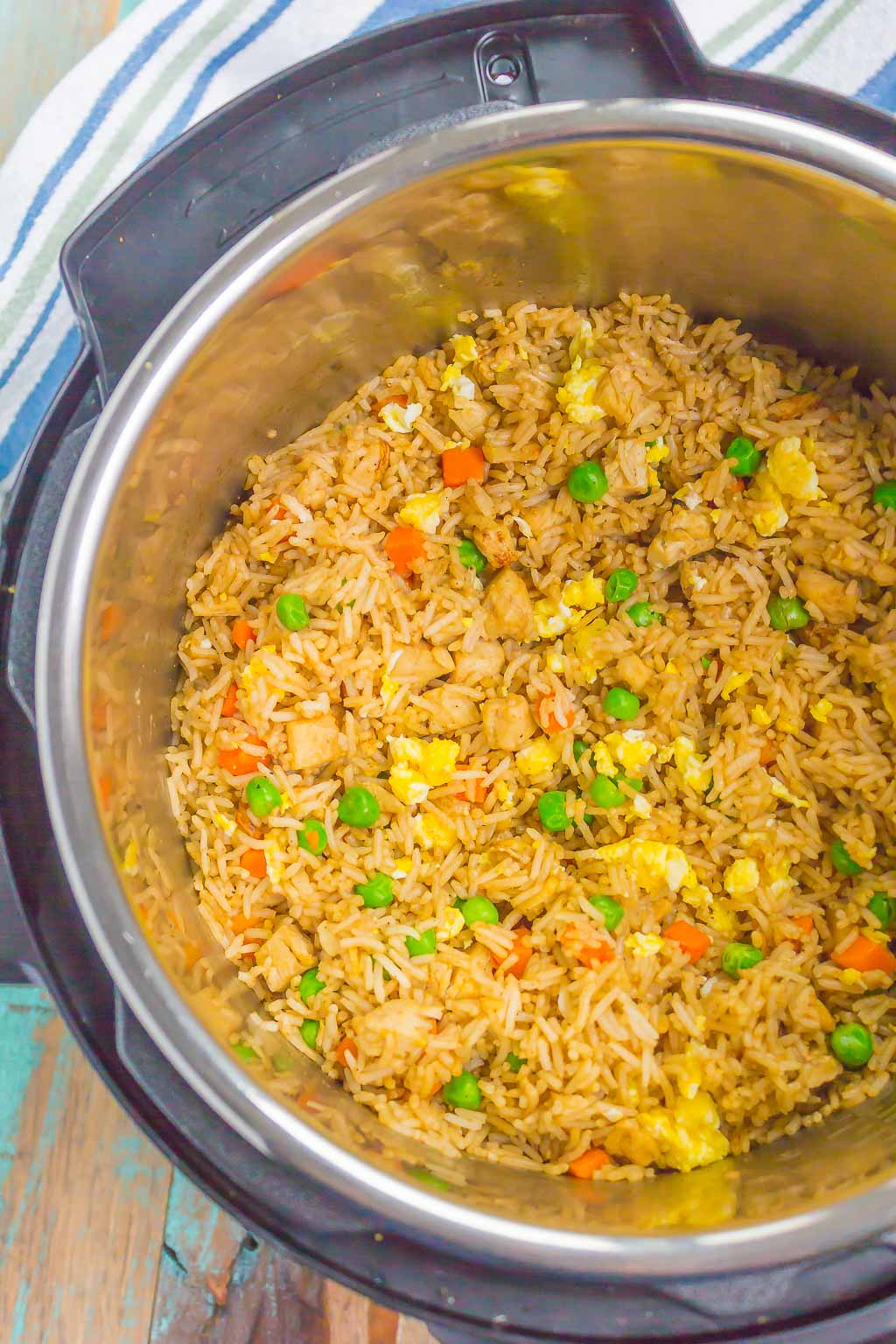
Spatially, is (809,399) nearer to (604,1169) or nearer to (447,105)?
(447,105)

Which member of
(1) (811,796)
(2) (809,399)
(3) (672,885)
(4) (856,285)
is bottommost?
(3) (672,885)

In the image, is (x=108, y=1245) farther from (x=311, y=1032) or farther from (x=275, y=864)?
(x=275, y=864)

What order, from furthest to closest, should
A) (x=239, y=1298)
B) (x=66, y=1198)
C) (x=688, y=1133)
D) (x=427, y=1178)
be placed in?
(x=66, y=1198), (x=239, y=1298), (x=688, y=1133), (x=427, y=1178)

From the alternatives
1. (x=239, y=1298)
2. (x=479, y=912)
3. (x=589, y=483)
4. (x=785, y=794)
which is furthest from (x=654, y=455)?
(x=239, y=1298)

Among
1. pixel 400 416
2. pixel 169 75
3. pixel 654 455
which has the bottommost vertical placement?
pixel 654 455

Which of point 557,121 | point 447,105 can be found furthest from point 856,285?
point 447,105

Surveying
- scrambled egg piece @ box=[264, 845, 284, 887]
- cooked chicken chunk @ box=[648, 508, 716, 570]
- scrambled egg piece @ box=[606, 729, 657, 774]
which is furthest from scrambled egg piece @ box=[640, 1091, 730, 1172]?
cooked chicken chunk @ box=[648, 508, 716, 570]
